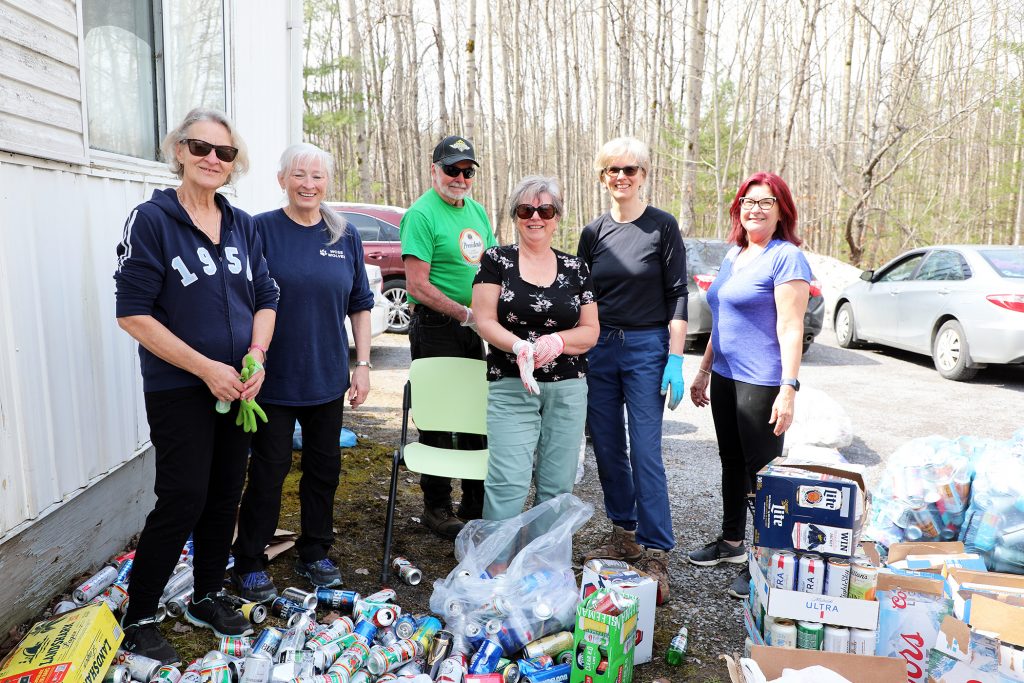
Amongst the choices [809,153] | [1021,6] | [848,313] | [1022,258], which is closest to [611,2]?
→ [848,313]

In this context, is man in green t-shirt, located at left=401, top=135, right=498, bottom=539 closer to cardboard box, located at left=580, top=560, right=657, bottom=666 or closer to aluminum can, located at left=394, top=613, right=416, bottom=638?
aluminum can, located at left=394, top=613, right=416, bottom=638

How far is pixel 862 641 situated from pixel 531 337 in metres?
1.65

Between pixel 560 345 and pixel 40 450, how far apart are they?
6.69ft

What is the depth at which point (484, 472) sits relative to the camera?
338 centimetres

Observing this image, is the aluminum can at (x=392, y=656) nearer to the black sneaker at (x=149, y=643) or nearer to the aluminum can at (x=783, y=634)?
the black sneaker at (x=149, y=643)

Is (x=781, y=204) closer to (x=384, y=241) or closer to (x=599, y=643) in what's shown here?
(x=599, y=643)

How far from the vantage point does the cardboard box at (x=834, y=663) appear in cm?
217

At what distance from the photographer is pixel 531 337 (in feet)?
9.80

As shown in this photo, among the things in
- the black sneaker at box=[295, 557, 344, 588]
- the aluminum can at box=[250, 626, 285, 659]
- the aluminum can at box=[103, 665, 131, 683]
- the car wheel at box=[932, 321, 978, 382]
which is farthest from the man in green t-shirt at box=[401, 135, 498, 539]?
the car wheel at box=[932, 321, 978, 382]

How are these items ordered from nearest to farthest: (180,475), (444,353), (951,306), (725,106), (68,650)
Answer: (68,650) → (180,475) → (444,353) → (951,306) → (725,106)

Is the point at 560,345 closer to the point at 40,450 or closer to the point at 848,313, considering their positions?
the point at 40,450

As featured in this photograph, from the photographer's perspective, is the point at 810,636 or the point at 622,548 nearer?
the point at 810,636

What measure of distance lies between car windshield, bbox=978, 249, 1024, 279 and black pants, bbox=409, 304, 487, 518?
661 cm

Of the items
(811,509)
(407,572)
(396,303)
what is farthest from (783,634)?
(396,303)
